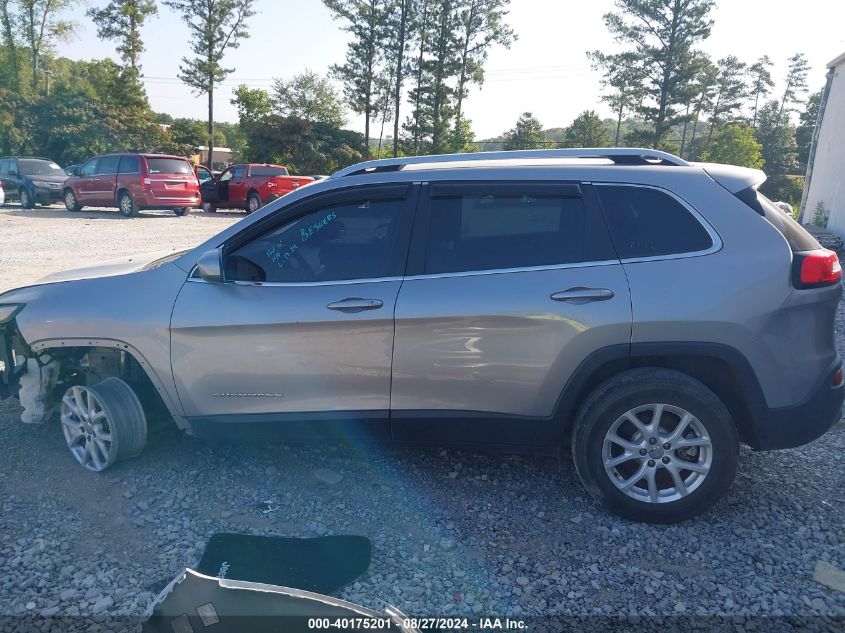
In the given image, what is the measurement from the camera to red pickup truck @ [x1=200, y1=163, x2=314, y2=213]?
22741 millimetres

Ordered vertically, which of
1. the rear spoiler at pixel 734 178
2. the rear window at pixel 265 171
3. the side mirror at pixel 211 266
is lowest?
the side mirror at pixel 211 266

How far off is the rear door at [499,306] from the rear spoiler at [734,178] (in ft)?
2.15

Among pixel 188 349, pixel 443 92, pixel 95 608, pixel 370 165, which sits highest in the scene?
pixel 443 92

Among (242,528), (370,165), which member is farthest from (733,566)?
(370,165)

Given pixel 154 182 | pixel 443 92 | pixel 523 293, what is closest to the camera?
pixel 523 293

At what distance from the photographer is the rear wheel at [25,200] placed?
74.2 feet

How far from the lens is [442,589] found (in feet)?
9.59

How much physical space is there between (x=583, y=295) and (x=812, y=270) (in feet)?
3.67

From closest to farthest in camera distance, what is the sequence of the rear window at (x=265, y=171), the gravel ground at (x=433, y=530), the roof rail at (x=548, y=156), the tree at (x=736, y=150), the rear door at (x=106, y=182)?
1. the gravel ground at (x=433, y=530)
2. the roof rail at (x=548, y=156)
3. the rear door at (x=106, y=182)
4. the rear window at (x=265, y=171)
5. the tree at (x=736, y=150)

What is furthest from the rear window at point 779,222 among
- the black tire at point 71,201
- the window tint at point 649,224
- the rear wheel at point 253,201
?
the black tire at point 71,201

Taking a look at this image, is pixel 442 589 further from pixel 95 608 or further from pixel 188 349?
pixel 188 349

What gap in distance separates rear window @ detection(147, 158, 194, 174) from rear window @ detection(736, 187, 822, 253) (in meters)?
19.6

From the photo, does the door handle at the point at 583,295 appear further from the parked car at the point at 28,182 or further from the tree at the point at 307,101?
the tree at the point at 307,101

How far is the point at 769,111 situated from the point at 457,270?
65831 mm
